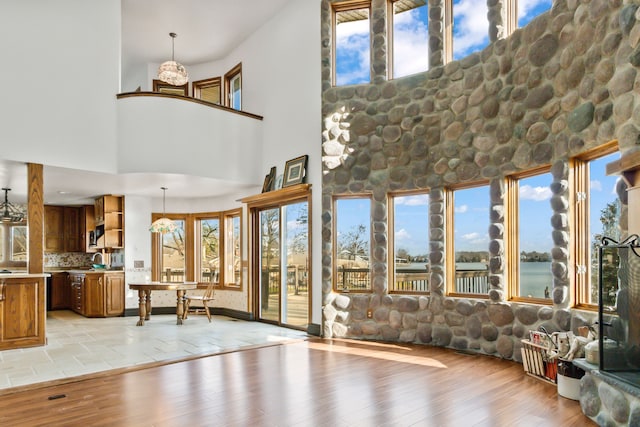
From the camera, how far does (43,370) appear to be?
4734 millimetres

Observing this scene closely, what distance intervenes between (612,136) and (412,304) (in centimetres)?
321

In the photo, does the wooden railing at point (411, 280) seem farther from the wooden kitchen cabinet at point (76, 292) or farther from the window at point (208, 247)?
the wooden kitchen cabinet at point (76, 292)

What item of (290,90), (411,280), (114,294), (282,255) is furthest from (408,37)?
(114,294)

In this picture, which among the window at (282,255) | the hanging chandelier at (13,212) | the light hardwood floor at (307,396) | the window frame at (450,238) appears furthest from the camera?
the hanging chandelier at (13,212)

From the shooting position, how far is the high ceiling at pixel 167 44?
738cm

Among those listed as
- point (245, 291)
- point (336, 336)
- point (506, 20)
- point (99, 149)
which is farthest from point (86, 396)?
point (506, 20)

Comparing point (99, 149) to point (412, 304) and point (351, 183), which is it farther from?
point (412, 304)

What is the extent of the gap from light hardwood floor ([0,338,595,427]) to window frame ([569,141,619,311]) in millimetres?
985

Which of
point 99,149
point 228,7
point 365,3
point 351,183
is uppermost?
point 228,7

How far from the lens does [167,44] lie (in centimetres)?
906

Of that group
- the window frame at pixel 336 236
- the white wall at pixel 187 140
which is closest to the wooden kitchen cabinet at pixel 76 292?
the white wall at pixel 187 140

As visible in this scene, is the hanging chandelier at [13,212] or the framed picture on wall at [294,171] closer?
the framed picture on wall at [294,171]

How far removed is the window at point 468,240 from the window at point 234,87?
502cm

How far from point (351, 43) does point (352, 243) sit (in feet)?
9.97
